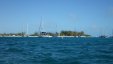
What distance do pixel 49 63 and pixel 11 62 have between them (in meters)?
4.21

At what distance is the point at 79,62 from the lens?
28.9 meters

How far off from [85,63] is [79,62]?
3.57ft

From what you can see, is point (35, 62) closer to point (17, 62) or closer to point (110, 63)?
point (17, 62)

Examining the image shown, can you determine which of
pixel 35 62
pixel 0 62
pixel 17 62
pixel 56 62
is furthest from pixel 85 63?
pixel 0 62

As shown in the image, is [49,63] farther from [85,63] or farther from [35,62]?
[85,63]

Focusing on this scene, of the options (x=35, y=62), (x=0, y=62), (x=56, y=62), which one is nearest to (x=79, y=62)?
(x=56, y=62)

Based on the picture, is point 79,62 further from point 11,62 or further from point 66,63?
point 11,62

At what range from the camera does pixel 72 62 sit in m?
29.0

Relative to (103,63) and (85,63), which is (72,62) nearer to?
(85,63)

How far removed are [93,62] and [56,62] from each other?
164 inches

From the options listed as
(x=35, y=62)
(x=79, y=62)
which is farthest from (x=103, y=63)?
(x=35, y=62)

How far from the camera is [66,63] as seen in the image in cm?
2806

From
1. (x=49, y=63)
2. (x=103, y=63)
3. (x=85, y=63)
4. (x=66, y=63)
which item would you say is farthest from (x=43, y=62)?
(x=103, y=63)

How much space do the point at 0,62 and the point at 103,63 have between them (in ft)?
37.1
